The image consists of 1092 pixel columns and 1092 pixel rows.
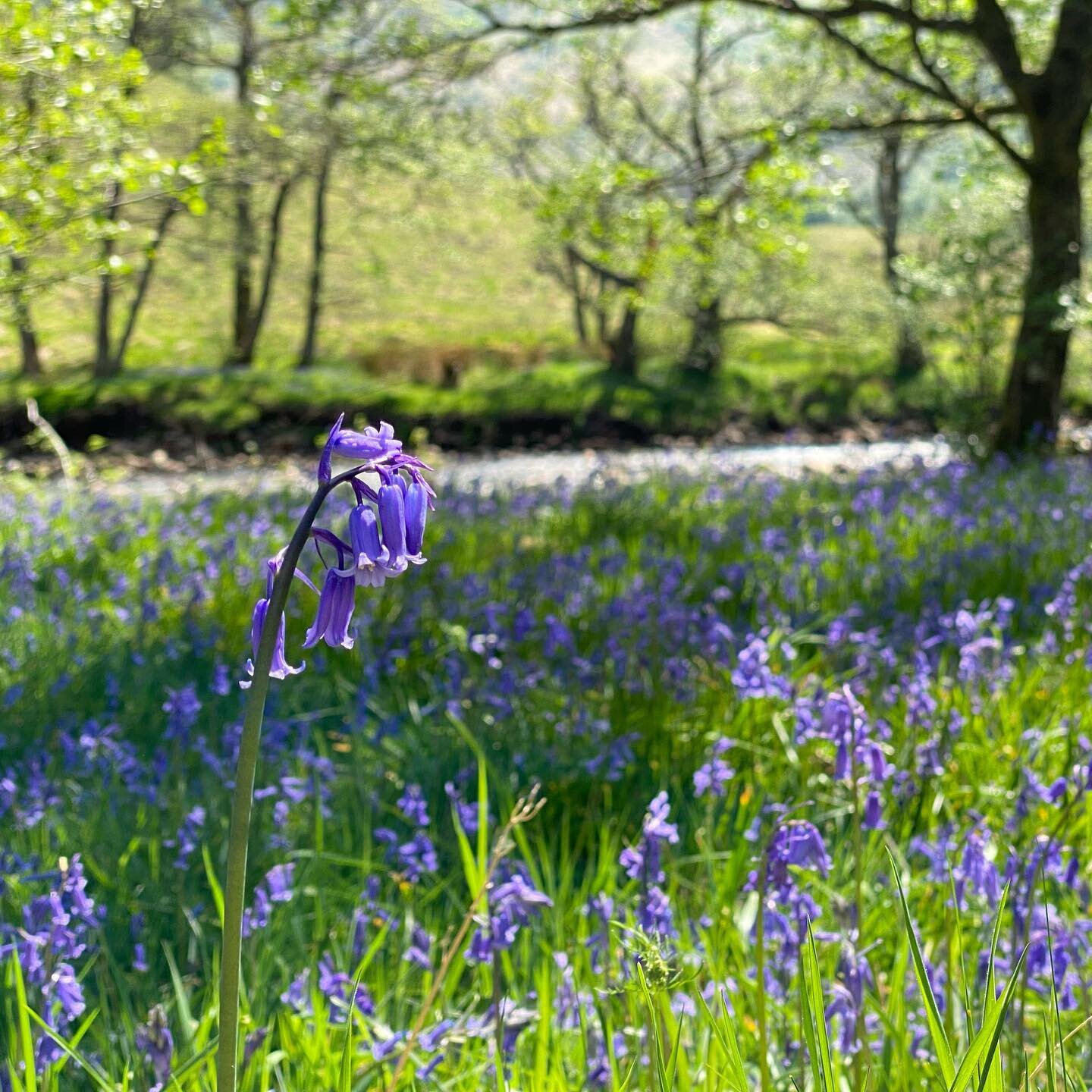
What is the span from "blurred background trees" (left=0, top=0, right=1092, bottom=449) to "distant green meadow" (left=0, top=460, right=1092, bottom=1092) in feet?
10.4

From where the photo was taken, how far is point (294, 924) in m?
2.33

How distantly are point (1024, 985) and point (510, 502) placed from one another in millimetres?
6494

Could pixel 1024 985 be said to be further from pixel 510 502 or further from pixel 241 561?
pixel 510 502

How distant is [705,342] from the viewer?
23188 mm

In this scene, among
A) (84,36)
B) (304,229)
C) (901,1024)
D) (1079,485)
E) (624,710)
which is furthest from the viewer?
(304,229)

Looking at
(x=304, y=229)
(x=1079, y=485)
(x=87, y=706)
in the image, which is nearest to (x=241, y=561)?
(x=87, y=706)

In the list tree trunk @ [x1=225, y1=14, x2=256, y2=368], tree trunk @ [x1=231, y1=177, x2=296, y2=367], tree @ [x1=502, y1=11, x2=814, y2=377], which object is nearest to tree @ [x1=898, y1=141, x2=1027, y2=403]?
tree @ [x1=502, y1=11, x2=814, y2=377]

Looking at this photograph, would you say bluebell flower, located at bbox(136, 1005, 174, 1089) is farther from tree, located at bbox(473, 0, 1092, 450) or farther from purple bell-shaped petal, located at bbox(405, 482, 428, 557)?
tree, located at bbox(473, 0, 1092, 450)

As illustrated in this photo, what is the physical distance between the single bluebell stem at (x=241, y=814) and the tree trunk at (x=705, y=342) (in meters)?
22.5

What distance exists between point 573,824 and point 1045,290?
867 centimetres

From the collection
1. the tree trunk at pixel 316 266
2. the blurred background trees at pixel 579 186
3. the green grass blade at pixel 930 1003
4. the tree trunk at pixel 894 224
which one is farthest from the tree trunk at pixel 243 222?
the green grass blade at pixel 930 1003

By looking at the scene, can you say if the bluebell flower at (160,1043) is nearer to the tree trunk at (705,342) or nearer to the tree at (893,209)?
the tree at (893,209)

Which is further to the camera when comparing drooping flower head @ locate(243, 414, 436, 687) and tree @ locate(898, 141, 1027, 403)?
tree @ locate(898, 141, 1027, 403)

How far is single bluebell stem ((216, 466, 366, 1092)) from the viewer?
1.12 metres
